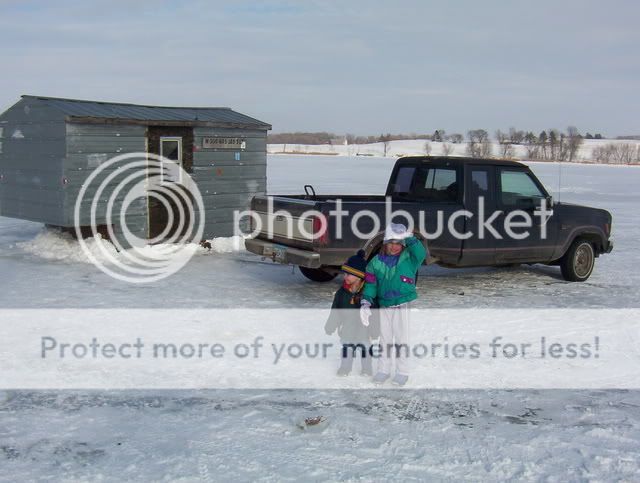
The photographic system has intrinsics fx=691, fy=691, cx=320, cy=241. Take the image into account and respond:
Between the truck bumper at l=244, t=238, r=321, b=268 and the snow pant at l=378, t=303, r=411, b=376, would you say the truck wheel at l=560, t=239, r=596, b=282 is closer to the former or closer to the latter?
the truck bumper at l=244, t=238, r=321, b=268

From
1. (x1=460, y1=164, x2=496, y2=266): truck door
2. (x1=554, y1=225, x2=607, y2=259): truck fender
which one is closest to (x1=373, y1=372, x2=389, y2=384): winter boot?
(x1=460, y1=164, x2=496, y2=266): truck door

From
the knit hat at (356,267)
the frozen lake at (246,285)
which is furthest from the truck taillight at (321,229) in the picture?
the knit hat at (356,267)

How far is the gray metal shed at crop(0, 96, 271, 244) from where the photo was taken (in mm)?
12008

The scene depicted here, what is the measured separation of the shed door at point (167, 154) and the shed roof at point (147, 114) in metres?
0.26

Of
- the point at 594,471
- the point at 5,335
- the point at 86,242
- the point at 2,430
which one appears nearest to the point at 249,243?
the point at 5,335

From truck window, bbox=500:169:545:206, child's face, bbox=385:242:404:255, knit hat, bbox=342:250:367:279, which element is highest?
truck window, bbox=500:169:545:206

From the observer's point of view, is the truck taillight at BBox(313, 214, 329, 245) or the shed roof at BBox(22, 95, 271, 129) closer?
the truck taillight at BBox(313, 214, 329, 245)

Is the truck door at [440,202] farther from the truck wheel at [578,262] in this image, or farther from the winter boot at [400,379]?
the winter boot at [400,379]

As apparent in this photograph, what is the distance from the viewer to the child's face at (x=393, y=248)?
5.87 metres

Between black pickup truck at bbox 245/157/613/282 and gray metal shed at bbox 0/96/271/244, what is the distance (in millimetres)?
3856

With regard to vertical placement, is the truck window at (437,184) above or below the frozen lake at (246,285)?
above

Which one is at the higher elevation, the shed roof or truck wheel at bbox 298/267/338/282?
the shed roof

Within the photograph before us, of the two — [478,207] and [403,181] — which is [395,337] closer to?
[478,207]

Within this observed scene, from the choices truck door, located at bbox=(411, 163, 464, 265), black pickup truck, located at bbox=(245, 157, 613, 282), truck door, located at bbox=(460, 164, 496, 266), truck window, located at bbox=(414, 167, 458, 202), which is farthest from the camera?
truck window, located at bbox=(414, 167, 458, 202)
